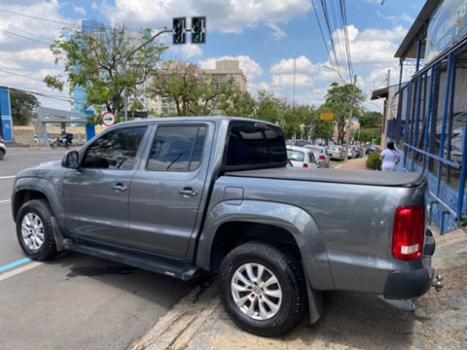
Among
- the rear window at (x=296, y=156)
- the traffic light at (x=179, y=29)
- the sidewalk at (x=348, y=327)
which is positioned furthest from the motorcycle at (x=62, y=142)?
the sidewalk at (x=348, y=327)

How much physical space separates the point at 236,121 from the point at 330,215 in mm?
1497

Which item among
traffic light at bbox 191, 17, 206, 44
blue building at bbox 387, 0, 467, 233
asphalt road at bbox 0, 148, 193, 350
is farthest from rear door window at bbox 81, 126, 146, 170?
traffic light at bbox 191, 17, 206, 44

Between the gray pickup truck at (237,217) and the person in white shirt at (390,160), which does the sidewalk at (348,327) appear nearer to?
the gray pickup truck at (237,217)

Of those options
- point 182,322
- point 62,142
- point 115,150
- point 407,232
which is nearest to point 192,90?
point 62,142

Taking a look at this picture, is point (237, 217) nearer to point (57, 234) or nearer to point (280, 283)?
point (280, 283)

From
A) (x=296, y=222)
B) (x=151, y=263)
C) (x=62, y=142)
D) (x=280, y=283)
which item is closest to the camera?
(x=296, y=222)

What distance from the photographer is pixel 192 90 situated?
30828mm

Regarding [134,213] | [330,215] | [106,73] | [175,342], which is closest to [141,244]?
[134,213]

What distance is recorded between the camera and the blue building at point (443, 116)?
5.90 m

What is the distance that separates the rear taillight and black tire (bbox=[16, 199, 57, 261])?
13.3ft

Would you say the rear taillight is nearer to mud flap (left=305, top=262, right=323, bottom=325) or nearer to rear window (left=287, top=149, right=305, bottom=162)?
mud flap (left=305, top=262, right=323, bottom=325)

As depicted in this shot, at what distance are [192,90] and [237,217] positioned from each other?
28737 millimetres

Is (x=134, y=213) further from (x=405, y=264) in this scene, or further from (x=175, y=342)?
(x=405, y=264)

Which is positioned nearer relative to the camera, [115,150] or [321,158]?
[115,150]
